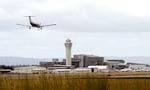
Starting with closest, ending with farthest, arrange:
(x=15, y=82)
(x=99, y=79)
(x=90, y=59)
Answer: (x=99, y=79)
(x=15, y=82)
(x=90, y=59)

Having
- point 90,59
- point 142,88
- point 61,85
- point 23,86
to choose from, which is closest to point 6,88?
point 23,86

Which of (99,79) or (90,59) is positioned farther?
(90,59)

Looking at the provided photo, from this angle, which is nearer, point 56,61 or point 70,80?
point 70,80

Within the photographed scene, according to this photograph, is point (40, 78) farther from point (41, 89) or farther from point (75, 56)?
point (75, 56)

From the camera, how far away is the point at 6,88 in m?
17.8

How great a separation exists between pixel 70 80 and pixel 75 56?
147207 mm

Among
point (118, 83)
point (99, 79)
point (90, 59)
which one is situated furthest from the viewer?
point (90, 59)

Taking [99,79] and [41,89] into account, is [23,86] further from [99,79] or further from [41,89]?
[99,79]

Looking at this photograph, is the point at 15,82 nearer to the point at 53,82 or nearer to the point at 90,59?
the point at 53,82

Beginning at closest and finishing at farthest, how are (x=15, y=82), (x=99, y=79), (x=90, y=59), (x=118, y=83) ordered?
(x=99, y=79) < (x=15, y=82) < (x=118, y=83) < (x=90, y=59)

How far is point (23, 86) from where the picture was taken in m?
17.9

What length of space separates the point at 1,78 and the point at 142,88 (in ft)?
17.1

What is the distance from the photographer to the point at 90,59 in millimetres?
163750

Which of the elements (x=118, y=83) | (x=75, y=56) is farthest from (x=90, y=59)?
(x=118, y=83)
